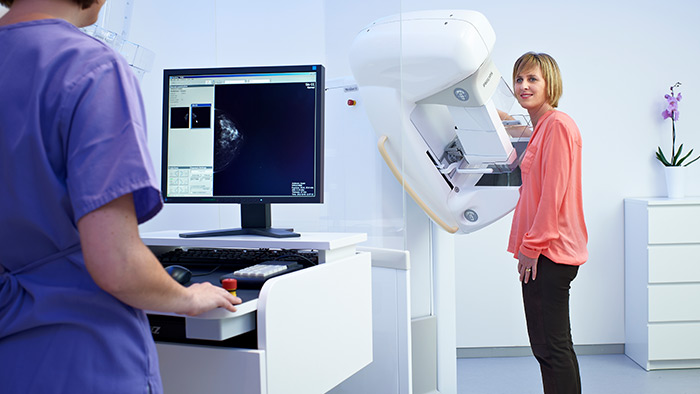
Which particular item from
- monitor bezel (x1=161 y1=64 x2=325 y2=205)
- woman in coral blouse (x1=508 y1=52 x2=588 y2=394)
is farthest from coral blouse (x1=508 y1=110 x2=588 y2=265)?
monitor bezel (x1=161 y1=64 x2=325 y2=205)

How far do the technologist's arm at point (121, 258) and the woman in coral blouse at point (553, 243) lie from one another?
1561 millimetres

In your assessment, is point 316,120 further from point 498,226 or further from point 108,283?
point 498,226

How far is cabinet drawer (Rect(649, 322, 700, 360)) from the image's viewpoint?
330 cm

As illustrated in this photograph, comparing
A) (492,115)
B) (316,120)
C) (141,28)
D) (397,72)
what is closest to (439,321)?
(492,115)

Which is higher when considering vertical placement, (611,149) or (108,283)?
(611,149)

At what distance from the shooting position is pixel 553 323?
2.14 meters

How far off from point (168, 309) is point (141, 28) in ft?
4.33

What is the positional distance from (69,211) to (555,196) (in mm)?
1661

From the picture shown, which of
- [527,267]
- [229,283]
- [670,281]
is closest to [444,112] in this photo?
[527,267]

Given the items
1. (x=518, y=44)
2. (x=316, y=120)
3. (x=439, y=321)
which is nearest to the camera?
(x=316, y=120)

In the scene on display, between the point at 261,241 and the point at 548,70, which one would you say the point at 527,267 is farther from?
the point at 261,241

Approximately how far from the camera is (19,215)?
2.67ft

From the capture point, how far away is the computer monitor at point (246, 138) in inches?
62.1

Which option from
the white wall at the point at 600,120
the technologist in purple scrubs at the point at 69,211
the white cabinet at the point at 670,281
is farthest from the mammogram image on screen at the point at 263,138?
the white cabinet at the point at 670,281
